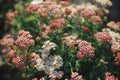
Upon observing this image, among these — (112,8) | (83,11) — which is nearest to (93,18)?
(83,11)

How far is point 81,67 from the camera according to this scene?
12.3ft

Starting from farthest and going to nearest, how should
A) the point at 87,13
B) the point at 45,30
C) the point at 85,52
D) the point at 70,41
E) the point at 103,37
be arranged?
the point at 87,13, the point at 45,30, the point at 103,37, the point at 70,41, the point at 85,52

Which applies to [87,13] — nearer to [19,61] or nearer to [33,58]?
[33,58]

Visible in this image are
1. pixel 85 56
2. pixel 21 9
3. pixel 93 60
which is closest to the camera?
pixel 85 56

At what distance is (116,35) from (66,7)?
650 millimetres

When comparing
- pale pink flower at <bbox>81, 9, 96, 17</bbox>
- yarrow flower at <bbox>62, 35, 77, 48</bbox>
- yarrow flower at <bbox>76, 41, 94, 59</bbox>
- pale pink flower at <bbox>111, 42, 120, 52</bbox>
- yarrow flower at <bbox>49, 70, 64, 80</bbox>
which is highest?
pale pink flower at <bbox>81, 9, 96, 17</bbox>

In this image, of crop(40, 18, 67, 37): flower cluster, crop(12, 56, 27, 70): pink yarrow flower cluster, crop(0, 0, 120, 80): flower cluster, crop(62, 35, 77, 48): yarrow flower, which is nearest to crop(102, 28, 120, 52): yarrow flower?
crop(0, 0, 120, 80): flower cluster

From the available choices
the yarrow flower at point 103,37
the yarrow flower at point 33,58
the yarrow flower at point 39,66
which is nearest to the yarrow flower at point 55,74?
the yarrow flower at point 39,66

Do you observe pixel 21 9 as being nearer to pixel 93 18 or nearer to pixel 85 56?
pixel 93 18

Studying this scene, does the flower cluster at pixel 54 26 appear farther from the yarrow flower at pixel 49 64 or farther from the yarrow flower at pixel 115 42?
the yarrow flower at pixel 115 42

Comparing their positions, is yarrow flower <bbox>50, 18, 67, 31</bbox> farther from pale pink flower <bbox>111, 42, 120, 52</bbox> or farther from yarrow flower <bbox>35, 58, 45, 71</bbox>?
pale pink flower <bbox>111, 42, 120, 52</bbox>

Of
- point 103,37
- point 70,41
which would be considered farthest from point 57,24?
point 103,37

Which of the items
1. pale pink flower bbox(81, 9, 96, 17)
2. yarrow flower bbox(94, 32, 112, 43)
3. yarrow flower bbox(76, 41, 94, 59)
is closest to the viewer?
yarrow flower bbox(76, 41, 94, 59)

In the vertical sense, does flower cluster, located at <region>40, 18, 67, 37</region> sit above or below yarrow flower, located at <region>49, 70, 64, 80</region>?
above
